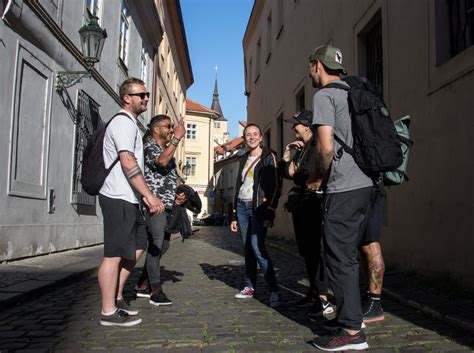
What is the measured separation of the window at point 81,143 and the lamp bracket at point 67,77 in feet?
3.80

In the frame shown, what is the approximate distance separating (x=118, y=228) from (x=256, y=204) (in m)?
1.55

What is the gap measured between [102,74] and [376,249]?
1042cm

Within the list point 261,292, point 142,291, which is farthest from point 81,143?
point 261,292

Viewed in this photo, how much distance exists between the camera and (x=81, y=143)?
11.4 metres

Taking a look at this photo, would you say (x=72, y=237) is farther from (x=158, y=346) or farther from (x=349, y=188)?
(x=349, y=188)

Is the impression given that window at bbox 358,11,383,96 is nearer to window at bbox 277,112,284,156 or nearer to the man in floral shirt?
the man in floral shirt

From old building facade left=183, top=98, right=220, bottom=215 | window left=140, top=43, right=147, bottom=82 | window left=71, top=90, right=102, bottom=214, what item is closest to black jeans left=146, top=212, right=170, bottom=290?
window left=71, top=90, right=102, bottom=214

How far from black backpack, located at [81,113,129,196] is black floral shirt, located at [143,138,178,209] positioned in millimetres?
963

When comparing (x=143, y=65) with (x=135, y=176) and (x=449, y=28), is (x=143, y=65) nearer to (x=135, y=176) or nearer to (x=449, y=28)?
(x=449, y=28)

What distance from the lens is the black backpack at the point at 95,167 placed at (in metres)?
3.91

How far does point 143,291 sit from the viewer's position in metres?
5.36

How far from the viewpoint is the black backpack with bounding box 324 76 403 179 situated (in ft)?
10.5

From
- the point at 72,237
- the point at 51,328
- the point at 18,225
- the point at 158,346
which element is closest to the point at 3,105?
the point at 18,225

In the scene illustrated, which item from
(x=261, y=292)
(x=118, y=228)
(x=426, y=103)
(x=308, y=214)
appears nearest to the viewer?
(x=118, y=228)
